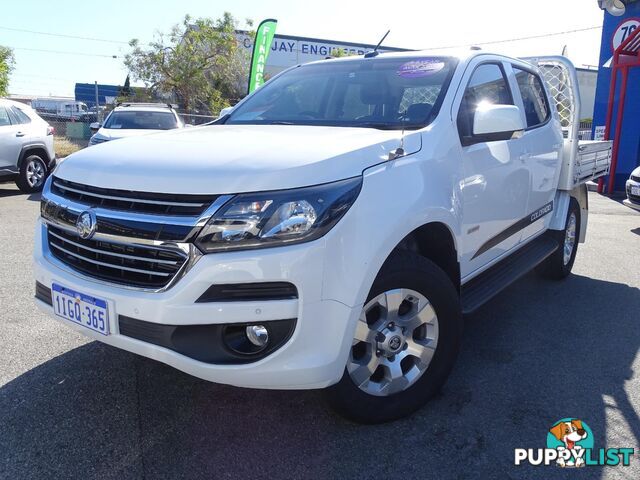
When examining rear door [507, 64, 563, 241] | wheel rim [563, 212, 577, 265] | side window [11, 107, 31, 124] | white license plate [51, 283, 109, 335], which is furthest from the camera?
side window [11, 107, 31, 124]

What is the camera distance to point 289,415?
2.76 meters

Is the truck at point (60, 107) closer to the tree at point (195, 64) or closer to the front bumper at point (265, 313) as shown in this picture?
the tree at point (195, 64)

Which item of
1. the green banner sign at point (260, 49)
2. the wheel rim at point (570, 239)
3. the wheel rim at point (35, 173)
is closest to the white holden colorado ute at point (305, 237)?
the wheel rim at point (570, 239)

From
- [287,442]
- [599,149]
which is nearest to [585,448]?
[287,442]

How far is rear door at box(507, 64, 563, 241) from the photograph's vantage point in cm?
399

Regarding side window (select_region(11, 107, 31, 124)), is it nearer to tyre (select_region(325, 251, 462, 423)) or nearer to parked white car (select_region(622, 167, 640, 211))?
tyre (select_region(325, 251, 462, 423))

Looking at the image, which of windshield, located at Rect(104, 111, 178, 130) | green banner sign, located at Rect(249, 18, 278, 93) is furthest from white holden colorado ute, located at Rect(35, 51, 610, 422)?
green banner sign, located at Rect(249, 18, 278, 93)

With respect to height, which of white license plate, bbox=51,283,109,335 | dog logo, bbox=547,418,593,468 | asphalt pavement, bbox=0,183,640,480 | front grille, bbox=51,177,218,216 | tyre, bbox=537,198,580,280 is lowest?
dog logo, bbox=547,418,593,468

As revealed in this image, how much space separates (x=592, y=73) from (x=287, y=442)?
148 feet

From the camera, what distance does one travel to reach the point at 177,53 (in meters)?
26.8

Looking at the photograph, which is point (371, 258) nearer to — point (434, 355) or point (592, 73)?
point (434, 355)

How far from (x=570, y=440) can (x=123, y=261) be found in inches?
88.2

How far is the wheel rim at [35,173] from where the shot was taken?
9883 mm

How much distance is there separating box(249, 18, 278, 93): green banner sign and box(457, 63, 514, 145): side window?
38.9 feet
